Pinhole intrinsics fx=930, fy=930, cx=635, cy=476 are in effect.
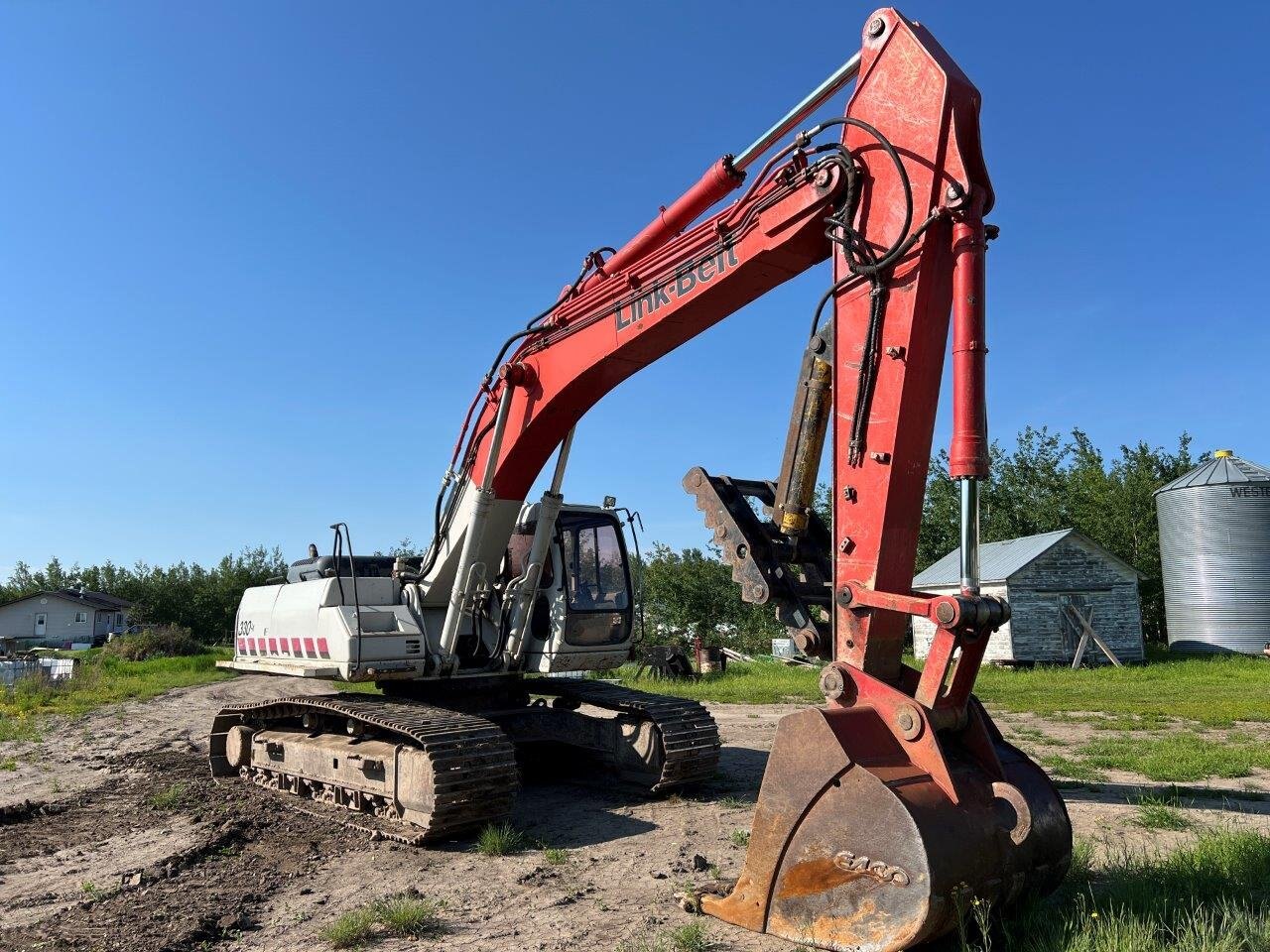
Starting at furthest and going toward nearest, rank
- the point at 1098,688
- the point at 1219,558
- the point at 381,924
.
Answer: the point at 1219,558 → the point at 1098,688 → the point at 381,924

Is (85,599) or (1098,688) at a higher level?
(85,599)

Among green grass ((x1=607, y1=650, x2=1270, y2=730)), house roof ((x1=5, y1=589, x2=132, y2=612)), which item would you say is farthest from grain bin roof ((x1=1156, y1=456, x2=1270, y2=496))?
house roof ((x1=5, y1=589, x2=132, y2=612))

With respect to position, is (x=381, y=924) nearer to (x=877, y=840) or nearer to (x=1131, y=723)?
(x=877, y=840)

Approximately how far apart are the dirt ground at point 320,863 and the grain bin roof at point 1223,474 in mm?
24146

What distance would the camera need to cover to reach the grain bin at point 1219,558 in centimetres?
2778

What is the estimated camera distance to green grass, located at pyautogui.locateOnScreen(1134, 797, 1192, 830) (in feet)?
22.5

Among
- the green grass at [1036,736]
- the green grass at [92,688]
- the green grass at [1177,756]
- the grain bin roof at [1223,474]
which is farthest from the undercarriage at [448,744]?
the grain bin roof at [1223,474]

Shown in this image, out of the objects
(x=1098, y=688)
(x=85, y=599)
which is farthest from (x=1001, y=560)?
(x=85, y=599)

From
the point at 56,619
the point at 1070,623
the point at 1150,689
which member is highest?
the point at 56,619

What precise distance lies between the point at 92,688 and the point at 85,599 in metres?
43.0

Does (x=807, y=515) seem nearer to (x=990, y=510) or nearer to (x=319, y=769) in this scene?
(x=319, y=769)

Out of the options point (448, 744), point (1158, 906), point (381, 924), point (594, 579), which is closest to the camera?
point (1158, 906)

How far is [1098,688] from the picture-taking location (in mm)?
20047

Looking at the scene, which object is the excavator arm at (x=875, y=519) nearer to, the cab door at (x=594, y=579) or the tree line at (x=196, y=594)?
the cab door at (x=594, y=579)
